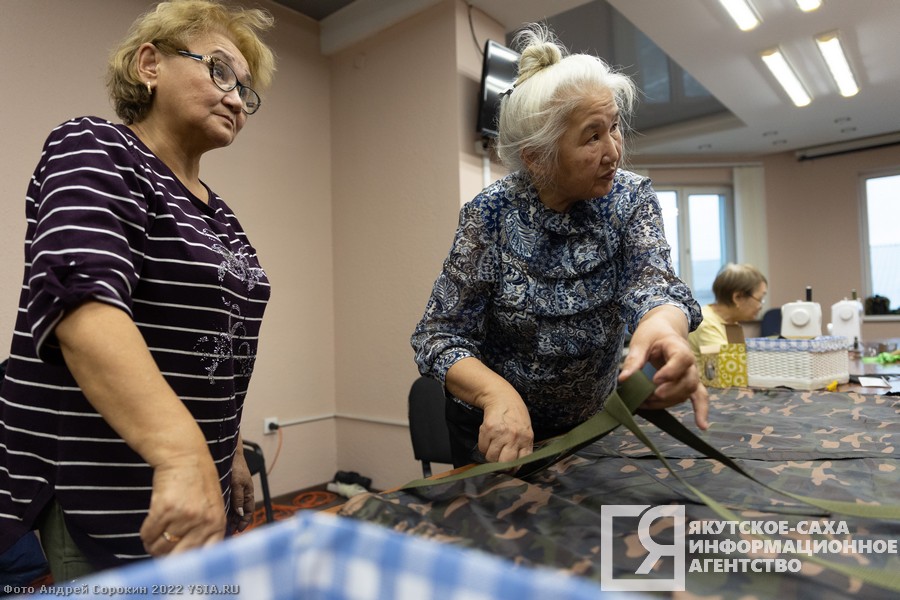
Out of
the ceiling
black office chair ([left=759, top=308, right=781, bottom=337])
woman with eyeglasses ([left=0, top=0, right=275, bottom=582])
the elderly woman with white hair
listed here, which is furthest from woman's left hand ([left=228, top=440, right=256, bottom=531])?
black office chair ([left=759, top=308, right=781, bottom=337])

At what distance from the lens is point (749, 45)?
13.3 feet

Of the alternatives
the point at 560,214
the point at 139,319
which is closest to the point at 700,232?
the point at 560,214

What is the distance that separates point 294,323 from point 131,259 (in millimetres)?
2978

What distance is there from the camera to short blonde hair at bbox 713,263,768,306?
2967 mm

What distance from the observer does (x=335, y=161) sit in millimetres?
3883

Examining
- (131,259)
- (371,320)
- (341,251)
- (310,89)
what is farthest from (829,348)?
(310,89)

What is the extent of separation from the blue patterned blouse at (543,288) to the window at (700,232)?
6.44m

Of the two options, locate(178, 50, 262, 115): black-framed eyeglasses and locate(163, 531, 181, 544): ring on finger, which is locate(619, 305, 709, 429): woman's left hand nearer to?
locate(163, 531, 181, 544): ring on finger

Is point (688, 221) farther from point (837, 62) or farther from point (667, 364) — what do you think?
point (667, 364)

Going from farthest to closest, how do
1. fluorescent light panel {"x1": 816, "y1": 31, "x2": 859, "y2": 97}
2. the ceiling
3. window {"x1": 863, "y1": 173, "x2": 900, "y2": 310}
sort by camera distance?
window {"x1": 863, "y1": 173, "x2": 900, "y2": 310} → fluorescent light panel {"x1": 816, "y1": 31, "x2": 859, "y2": 97} → the ceiling

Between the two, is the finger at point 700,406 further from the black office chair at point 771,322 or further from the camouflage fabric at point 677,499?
the black office chair at point 771,322

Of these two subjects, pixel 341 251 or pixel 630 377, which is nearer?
pixel 630 377

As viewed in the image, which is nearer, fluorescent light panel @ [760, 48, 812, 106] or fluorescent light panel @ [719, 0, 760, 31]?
fluorescent light panel @ [719, 0, 760, 31]

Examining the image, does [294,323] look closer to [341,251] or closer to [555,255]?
[341,251]
